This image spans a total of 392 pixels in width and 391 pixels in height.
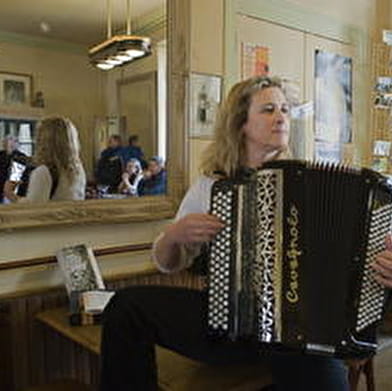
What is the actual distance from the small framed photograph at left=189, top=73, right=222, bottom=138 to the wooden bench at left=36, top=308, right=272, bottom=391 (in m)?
0.97

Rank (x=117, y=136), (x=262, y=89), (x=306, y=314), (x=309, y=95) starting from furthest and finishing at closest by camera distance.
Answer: (x=309, y=95) < (x=117, y=136) < (x=262, y=89) < (x=306, y=314)

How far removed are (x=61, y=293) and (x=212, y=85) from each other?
1051 mm

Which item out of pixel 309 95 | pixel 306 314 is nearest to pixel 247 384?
pixel 306 314

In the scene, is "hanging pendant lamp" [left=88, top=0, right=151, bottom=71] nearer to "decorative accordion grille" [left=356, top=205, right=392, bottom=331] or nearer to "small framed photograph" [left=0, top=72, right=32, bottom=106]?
"small framed photograph" [left=0, top=72, right=32, bottom=106]

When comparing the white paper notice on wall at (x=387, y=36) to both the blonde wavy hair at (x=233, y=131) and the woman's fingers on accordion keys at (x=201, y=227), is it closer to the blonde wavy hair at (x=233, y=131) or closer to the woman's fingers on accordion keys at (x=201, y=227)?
the blonde wavy hair at (x=233, y=131)

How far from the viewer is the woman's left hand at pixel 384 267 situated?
111 centimetres

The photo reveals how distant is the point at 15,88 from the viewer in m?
1.63

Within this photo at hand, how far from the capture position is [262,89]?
1.61 meters

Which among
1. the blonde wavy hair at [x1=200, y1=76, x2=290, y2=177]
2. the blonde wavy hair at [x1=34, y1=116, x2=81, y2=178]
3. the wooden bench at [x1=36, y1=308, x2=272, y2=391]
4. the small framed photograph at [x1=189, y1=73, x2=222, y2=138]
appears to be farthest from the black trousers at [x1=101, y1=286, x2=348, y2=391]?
the small framed photograph at [x1=189, y1=73, x2=222, y2=138]

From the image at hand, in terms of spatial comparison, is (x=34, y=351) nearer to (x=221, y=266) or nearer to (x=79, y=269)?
(x=79, y=269)

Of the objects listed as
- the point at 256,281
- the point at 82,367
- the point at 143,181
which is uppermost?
the point at 143,181

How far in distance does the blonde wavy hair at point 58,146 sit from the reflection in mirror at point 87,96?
0.02m

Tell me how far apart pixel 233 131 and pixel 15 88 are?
741mm

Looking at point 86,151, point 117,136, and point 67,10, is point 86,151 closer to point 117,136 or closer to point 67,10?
point 117,136
